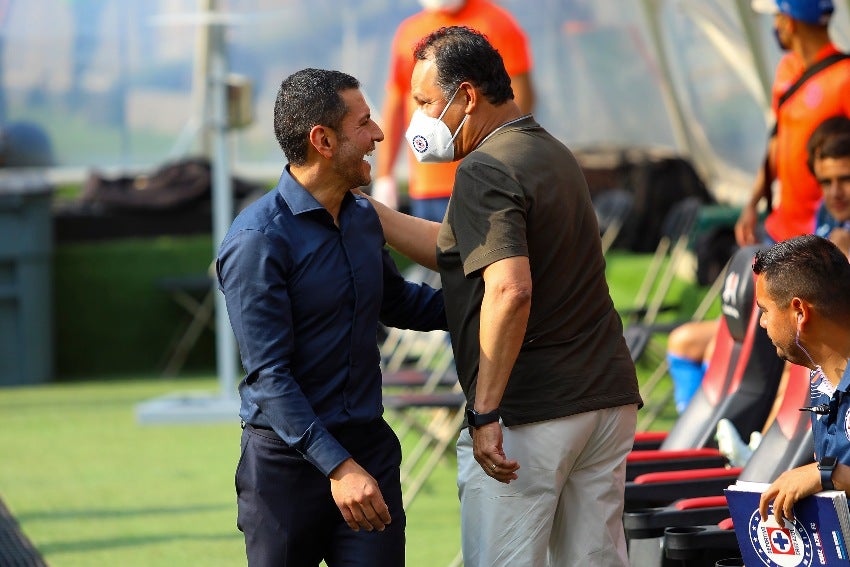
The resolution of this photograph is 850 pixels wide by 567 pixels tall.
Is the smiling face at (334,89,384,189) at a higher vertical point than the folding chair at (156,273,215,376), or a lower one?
higher

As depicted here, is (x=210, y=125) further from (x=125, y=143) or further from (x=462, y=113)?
(x=125, y=143)

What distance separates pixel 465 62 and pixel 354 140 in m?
0.29

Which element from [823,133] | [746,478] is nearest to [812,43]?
[823,133]

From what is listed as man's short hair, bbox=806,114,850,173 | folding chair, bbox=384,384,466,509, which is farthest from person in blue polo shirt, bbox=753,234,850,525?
folding chair, bbox=384,384,466,509

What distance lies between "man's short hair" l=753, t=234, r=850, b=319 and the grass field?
101 inches

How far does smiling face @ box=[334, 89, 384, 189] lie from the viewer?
3.10 metres

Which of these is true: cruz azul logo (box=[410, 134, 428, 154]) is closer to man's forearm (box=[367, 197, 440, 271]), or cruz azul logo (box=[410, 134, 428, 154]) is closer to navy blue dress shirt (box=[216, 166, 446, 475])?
navy blue dress shirt (box=[216, 166, 446, 475])

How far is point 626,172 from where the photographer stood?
43.7 ft

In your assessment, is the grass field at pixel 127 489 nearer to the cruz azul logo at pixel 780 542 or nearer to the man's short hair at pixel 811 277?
the cruz azul logo at pixel 780 542

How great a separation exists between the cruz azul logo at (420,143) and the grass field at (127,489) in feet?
7.87

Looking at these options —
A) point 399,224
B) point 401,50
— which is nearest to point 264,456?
point 399,224

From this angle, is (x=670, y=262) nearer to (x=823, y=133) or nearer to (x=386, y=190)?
(x=386, y=190)

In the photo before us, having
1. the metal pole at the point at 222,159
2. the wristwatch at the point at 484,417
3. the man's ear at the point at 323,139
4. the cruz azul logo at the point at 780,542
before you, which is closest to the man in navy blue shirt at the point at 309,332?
the man's ear at the point at 323,139

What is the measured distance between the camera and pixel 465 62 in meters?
3.17
